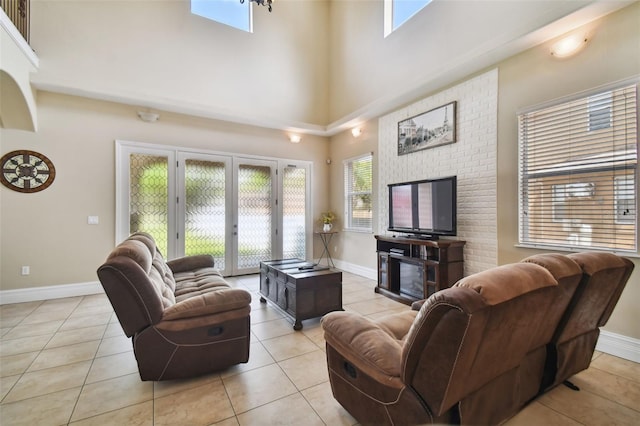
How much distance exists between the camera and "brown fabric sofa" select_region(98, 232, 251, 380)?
1.89 metres

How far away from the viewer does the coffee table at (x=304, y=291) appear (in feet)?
10.3

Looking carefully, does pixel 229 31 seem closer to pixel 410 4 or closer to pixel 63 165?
pixel 410 4

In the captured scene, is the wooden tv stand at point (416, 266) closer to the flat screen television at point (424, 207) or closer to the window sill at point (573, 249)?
the flat screen television at point (424, 207)

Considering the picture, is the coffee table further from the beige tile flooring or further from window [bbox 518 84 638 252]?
window [bbox 518 84 638 252]

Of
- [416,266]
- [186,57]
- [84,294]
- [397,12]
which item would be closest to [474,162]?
[416,266]

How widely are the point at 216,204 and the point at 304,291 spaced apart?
3.13 metres

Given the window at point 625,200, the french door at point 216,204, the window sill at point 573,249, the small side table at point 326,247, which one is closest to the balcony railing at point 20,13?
the french door at point 216,204

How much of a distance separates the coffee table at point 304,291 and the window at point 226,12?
190 inches

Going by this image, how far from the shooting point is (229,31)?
17.6 feet

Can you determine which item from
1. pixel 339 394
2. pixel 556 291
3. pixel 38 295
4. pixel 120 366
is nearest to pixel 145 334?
pixel 120 366

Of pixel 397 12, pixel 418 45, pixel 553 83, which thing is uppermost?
pixel 397 12

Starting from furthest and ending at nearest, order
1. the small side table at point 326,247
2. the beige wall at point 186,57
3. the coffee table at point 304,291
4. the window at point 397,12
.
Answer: the small side table at point 326,247
the window at point 397,12
the beige wall at point 186,57
the coffee table at point 304,291

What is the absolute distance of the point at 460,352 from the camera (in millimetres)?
1119

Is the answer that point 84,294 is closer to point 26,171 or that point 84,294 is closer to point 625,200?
point 26,171
